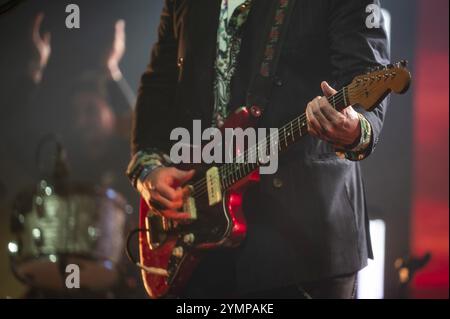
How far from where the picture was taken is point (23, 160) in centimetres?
327

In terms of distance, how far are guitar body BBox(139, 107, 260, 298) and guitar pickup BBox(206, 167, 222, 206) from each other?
17 millimetres

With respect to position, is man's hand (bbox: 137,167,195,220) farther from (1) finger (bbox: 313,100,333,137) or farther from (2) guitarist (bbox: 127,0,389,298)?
(1) finger (bbox: 313,100,333,137)

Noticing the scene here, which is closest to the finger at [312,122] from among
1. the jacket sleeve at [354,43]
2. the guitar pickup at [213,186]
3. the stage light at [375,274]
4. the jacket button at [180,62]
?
the jacket sleeve at [354,43]

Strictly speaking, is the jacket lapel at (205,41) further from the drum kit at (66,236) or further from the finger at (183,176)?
the drum kit at (66,236)

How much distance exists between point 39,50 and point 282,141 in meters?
1.65

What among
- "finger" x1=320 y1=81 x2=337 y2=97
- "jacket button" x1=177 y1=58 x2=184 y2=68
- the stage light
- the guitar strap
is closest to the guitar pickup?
the guitar strap

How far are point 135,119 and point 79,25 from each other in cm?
81

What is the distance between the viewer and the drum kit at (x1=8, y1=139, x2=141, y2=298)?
10.4 feet

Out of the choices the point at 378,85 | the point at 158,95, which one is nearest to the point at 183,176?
the point at 158,95

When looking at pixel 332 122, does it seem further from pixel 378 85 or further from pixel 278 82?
pixel 278 82

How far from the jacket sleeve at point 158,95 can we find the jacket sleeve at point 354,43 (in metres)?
0.64

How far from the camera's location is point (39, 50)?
10.7 ft
